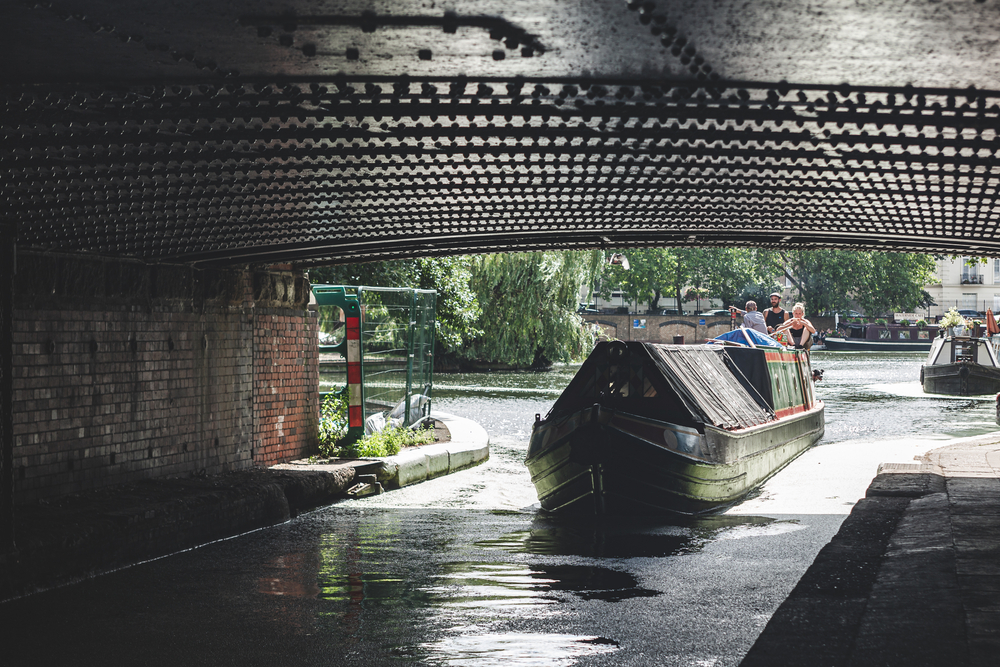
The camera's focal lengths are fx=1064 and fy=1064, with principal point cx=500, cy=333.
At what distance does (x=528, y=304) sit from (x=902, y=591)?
101 feet

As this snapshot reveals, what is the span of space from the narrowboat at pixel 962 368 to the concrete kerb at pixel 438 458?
779 inches

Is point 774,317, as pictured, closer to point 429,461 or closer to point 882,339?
point 429,461

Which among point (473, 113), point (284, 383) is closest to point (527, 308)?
point (284, 383)

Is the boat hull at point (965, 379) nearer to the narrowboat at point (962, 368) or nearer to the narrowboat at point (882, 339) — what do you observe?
the narrowboat at point (962, 368)

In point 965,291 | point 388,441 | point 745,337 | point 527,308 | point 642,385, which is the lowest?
point 388,441

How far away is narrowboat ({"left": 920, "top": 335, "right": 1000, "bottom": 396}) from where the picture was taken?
31.0 meters

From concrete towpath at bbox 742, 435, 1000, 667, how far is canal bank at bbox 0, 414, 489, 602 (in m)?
4.86

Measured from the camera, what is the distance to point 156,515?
28.1 ft

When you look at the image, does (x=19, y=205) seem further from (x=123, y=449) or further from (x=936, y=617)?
(x=936, y=617)

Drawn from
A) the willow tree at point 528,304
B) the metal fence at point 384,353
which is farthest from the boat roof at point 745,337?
the willow tree at point 528,304

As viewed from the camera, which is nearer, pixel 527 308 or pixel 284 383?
pixel 284 383

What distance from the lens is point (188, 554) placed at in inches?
344

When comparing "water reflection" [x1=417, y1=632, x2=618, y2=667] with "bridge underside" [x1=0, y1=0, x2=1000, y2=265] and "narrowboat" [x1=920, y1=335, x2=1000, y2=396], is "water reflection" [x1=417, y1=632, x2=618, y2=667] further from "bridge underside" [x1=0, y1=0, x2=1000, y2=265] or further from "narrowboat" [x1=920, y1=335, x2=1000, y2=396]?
"narrowboat" [x1=920, y1=335, x2=1000, y2=396]

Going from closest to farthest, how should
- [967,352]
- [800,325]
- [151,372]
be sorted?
[151,372] → [800,325] → [967,352]
